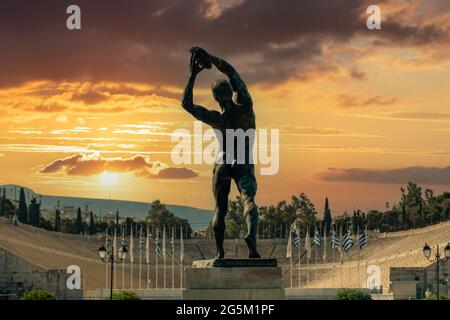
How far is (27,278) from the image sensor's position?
90.2 meters

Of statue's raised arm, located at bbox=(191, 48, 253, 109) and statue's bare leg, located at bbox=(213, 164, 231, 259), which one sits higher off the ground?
statue's raised arm, located at bbox=(191, 48, 253, 109)

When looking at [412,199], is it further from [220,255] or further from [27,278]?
[220,255]

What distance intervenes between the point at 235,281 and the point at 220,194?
1784 mm

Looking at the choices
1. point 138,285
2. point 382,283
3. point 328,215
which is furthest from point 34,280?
point 328,215

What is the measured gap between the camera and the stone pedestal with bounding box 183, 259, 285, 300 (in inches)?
741

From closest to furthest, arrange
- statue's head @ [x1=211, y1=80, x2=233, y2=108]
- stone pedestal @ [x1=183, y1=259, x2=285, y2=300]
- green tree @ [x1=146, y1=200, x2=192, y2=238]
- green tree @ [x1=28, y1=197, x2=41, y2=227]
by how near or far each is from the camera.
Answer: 1. stone pedestal @ [x1=183, y1=259, x2=285, y2=300]
2. statue's head @ [x1=211, y1=80, x2=233, y2=108]
3. green tree @ [x1=28, y1=197, x2=41, y2=227]
4. green tree @ [x1=146, y1=200, x2=192, y2=238]

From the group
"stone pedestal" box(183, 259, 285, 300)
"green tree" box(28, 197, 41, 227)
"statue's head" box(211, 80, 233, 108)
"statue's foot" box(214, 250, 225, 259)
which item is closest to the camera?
"stone pedestal" box(183, 259, 285, 300)

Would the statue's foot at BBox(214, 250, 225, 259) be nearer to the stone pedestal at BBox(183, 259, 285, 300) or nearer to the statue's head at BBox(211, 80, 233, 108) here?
the stone pedestal at BBox(183, 259, 285, 300)

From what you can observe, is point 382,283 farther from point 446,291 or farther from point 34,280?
point 34,280

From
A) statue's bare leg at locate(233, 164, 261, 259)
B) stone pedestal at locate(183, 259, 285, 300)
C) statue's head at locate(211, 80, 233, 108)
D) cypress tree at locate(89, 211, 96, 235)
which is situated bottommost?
stone pedestal at locate(183, 259, 285, 300)

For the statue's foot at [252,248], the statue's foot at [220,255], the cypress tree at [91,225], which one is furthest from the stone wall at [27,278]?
the statue's foot at [252,248]

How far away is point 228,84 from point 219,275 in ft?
11.2

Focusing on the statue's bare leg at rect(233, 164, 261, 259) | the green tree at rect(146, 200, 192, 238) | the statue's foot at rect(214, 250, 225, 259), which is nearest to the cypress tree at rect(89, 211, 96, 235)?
the green tree at rect(146, 200, 192, 238)

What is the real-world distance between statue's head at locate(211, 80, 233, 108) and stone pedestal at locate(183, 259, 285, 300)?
2862 mm
